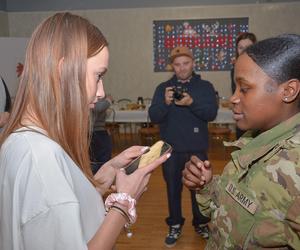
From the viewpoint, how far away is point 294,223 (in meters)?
1.04

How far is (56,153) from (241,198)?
0.62 metres

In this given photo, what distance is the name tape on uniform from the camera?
1.14m

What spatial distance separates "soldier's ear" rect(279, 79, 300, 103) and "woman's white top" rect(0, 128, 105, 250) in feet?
2.35

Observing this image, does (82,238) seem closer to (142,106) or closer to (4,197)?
(4,197)

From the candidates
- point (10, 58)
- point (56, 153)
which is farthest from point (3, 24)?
point (56, 153)

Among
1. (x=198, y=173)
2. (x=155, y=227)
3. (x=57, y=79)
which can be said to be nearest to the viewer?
(x=57, y=79)

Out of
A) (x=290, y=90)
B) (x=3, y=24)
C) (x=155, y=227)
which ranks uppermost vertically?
(x=3, y=24)

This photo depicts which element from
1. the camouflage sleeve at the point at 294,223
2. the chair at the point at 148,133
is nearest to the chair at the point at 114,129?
the chair at the point at 148,133

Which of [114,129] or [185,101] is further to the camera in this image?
[114,129]

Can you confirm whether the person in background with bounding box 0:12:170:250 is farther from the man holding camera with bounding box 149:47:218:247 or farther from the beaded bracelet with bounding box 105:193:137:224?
the man holding camera with bounding box 149:47:218:247

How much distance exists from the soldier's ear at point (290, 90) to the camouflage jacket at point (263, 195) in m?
0.07

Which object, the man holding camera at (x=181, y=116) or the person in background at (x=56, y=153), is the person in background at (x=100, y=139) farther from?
the person in background at (x=56, y=153)

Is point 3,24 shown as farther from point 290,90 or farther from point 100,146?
point 290,90

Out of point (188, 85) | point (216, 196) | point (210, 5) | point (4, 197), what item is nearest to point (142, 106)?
point (210, 5)
